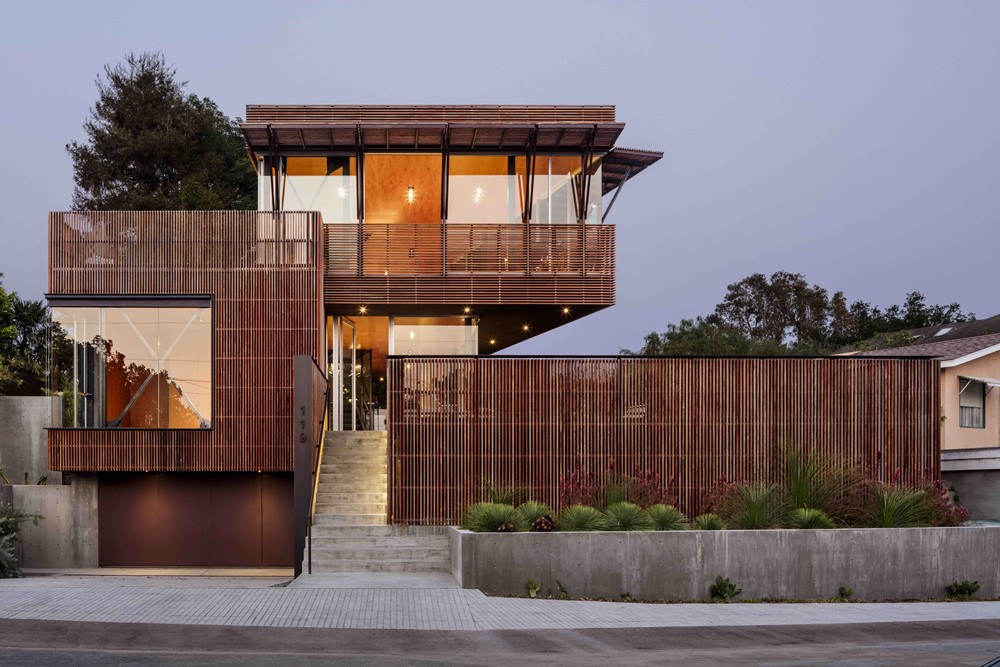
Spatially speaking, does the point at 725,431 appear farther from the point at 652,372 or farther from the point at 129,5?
the point at 129,5

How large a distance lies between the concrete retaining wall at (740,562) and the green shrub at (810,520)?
437mm

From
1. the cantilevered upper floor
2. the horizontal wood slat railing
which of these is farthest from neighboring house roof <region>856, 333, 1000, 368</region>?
the cantilevered upper floor

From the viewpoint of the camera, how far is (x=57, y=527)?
19.0 metres

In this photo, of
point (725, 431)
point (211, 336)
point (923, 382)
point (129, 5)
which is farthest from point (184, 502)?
point (129, 5)

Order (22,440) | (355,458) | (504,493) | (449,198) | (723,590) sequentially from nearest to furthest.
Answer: (723,590) < (504,493) < (355,458) < (22,440) < (449,198)

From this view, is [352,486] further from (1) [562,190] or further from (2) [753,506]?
(1) [562,190]

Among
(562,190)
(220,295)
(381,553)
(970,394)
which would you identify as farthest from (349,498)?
(970,394)

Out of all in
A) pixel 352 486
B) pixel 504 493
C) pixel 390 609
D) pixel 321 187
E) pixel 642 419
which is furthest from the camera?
pixel 321 187

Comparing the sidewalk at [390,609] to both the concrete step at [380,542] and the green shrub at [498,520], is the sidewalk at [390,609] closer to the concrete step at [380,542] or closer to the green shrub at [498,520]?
the green shrub at [498,520]

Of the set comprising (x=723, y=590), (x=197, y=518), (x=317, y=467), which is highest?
(x=317, y=467)

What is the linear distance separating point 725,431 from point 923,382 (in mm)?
3605

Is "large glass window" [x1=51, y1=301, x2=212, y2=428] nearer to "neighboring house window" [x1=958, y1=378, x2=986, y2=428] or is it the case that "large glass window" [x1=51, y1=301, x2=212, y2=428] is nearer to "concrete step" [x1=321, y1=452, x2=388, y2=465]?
"concrete step" [x1=321, y1=452, x2=388, y2=465]

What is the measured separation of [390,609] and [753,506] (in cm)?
582

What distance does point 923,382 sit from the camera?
685 inches
